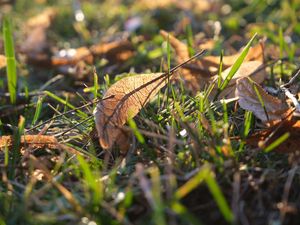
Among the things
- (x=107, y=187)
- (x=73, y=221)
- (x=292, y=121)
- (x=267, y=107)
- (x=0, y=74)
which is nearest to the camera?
(x=73, y=221)

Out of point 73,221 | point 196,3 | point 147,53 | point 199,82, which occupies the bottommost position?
point 73,221

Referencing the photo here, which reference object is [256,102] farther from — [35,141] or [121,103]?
[35,141]

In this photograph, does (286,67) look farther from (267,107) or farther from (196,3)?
(196,3)

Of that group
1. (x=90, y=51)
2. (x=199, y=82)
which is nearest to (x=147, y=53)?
(x=90, y=51)

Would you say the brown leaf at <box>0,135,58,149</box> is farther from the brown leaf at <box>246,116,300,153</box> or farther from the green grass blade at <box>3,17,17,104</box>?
the brown leaf at <box>246,116,300,153</box>

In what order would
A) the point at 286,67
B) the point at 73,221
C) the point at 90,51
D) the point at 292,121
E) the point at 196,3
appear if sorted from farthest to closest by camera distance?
the point at 196,3 → the point at 90,51 → the point at 286,67 → the point at 292,121 → the point at 73,221

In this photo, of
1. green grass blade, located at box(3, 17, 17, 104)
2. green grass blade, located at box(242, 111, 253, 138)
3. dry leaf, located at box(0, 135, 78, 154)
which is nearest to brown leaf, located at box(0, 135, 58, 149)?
dry leaf, located at box(0, 135, 78, 154)

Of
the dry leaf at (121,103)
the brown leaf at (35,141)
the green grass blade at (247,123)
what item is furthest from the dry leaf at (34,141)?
the green grass blade at (247,123)

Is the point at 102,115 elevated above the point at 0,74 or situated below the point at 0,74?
below
